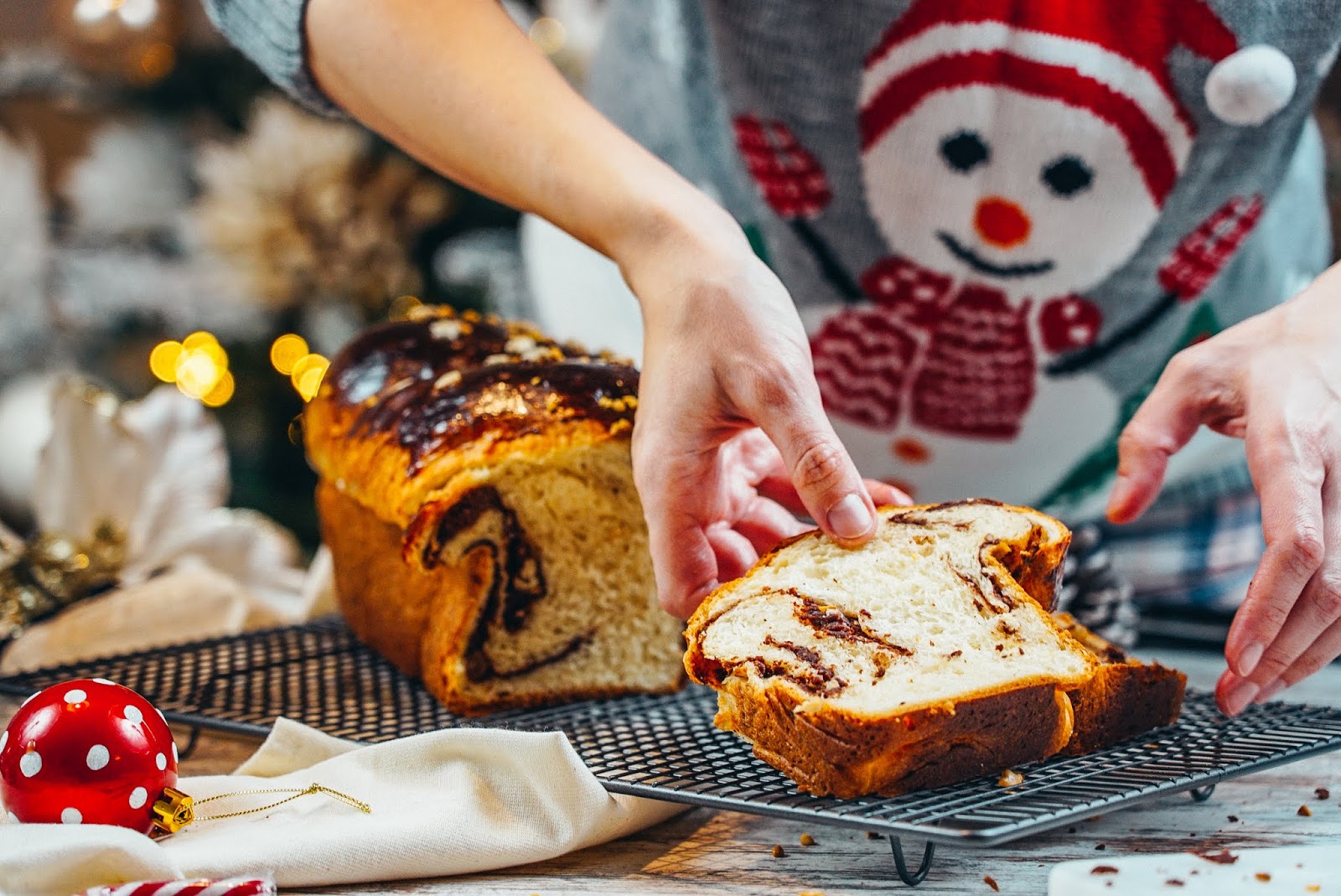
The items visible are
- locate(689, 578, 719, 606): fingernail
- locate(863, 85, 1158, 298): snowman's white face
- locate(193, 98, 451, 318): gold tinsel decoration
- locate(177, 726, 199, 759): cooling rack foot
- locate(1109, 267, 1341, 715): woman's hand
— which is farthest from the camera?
locate(193, 98, 451, 318): gold tinsel decoration

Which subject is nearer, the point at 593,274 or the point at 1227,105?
the point at 1227,105

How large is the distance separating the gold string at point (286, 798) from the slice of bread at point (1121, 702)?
2.47 feet

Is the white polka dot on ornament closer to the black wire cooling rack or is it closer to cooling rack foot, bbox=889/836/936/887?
the black wire cooling rack

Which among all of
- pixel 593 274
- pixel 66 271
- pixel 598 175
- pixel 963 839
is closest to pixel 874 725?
pixel 963 839

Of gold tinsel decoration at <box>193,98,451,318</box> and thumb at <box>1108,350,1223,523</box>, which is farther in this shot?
gold tinsel decoration at <box>193,98,451,318</box>

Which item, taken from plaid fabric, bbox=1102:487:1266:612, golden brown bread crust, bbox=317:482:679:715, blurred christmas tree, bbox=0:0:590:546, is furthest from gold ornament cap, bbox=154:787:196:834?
blurred christmas tree, bbox=0:0:590:546

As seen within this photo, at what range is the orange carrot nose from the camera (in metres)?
2.10

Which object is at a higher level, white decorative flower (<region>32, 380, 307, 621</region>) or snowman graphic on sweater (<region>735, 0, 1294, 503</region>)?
snowman graphic on sweater (<region>735, 0, 1294, 503</region>)

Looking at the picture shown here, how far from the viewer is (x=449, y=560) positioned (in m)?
1.79

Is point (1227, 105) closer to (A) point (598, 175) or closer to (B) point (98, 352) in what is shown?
(A) point (598, 175)

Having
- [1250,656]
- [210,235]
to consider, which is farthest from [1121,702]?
[210,235]

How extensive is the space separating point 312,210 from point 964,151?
1.89 m

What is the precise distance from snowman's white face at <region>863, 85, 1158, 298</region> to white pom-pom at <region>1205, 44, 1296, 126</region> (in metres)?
0.16

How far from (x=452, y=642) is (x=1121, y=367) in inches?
50.1
